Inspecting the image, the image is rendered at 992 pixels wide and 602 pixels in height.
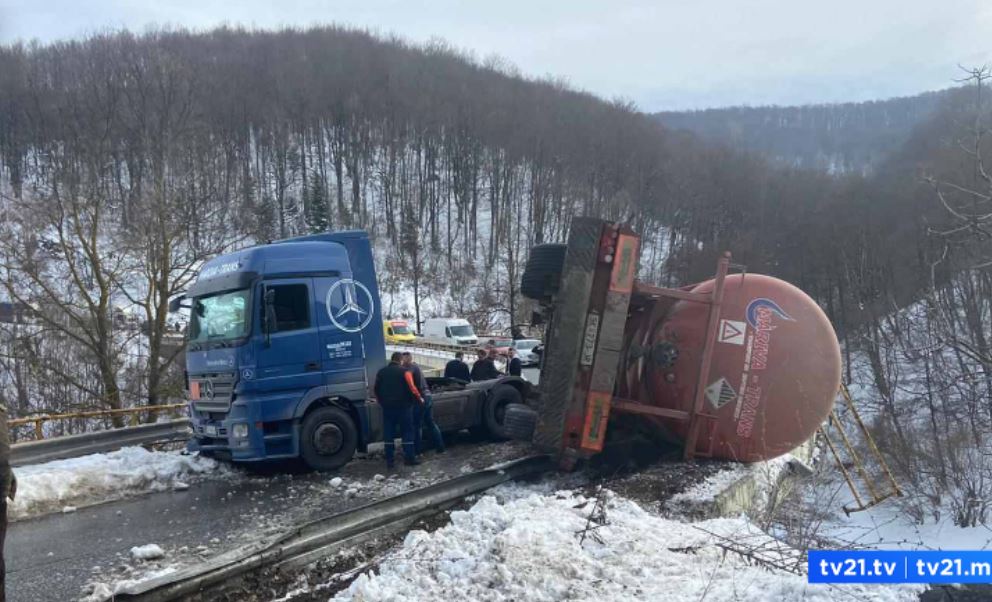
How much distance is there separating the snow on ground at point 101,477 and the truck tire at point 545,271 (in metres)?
4.74

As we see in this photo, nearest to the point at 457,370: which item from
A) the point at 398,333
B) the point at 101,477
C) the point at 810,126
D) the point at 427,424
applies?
the point at 427,424

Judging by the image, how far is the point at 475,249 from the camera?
6900cm

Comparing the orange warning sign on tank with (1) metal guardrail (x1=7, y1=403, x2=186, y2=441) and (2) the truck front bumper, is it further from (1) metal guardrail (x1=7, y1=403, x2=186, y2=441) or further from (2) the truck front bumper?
(1) metal guardrail (x1=7, y1=403, x2=186, y2=441)

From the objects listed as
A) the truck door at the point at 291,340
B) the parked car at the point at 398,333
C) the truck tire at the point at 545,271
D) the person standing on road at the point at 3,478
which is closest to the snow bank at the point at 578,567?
the person standing on road at the point at 3,478

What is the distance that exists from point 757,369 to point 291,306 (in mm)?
5715

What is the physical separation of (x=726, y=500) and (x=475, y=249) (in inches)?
2462

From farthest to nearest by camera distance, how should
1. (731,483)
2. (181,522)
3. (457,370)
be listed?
(457,370) < (731,483) < (181,522)

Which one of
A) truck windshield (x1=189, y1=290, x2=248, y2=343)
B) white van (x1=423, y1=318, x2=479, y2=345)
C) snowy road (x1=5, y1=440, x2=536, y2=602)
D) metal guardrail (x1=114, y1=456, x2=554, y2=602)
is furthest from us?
white van (x1=423, y1=318, x2=479, y2=345)

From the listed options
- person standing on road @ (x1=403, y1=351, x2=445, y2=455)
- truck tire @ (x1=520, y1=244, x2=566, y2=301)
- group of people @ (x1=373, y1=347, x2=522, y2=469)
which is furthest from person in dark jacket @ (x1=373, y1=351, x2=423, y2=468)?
truck tire @ (x1=520, y1=244, x2=566, y2=301)

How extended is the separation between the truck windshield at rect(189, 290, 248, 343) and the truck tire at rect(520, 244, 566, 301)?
143 inches

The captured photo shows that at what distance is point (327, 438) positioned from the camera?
29.5 feet

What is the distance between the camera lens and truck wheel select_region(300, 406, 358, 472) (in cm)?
884

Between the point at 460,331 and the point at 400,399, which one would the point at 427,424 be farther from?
the point at 460,331

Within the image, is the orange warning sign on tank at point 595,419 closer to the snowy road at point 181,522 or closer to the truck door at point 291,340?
the snowy road at point 181,522
